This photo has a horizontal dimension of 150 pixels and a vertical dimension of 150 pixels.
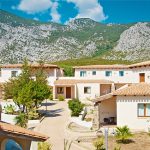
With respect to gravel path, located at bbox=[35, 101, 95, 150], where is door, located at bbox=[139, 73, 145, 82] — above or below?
above

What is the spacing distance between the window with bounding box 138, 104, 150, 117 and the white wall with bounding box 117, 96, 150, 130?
348 mm

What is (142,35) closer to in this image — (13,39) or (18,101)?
(13,39)

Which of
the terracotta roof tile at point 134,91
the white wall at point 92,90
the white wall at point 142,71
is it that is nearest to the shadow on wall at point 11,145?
the terracotta roof tile at point 134,91

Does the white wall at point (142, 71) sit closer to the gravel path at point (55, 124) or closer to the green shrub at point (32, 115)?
the gravel path at point (55, 124)

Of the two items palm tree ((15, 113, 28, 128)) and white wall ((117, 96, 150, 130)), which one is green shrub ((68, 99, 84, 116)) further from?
white wall ((117, 96, 150, 130))

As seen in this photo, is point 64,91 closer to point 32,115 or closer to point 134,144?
point 32,115

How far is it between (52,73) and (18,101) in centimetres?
2421

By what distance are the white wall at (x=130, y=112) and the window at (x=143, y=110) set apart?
1.14 ft

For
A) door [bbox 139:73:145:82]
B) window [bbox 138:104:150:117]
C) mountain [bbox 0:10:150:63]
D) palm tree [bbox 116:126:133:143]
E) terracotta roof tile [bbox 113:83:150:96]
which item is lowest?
palm tree [bbox 116:126:133:143]

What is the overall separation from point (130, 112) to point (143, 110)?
119 cm

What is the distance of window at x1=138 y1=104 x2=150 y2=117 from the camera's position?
33.9m

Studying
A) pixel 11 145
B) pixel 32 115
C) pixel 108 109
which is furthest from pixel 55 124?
pixel 11 145

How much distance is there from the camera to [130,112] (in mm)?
33906

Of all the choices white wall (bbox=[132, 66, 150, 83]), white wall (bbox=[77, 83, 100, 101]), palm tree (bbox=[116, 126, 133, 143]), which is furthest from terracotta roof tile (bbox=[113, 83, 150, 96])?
white wall (bbox=[77, 83, 100, 101])
